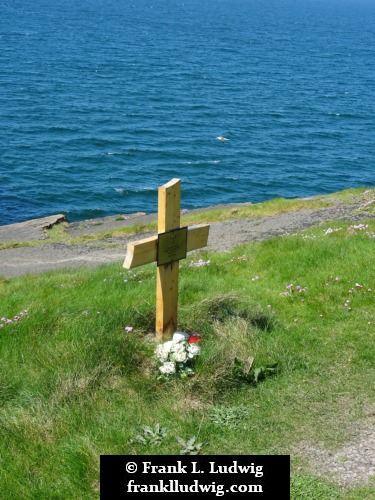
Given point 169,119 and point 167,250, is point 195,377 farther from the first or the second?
point 169,119

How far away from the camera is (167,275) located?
10.5 metres

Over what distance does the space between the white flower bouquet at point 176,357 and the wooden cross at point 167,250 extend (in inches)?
21.7

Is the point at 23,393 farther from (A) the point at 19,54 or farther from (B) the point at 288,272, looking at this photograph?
(A) the point at 19,54

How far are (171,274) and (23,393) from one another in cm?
263

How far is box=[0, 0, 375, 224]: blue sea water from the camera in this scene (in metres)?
45.1

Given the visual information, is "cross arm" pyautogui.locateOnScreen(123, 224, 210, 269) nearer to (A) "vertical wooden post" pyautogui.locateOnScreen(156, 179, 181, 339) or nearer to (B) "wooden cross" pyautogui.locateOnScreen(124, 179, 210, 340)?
(B) "wooden cross" pyautogui.locateOnScreen(124, 179, 210, 340)

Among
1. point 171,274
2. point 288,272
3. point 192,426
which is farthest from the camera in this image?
point 288,272

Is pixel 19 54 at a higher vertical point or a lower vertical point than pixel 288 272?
higher

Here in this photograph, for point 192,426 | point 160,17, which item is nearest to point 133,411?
point 192,426

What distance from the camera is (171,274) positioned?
10.5 metres

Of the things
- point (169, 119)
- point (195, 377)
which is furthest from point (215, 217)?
point (169, 119)

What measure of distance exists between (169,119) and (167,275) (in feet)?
169

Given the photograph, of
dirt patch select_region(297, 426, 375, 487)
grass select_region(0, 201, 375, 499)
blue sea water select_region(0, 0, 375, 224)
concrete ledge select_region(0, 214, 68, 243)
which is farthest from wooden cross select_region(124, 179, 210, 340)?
blue sea water select_region(0, 0, 375, 224)

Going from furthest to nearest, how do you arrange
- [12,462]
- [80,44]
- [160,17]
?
[160,17]
[80,44]
[12,462]
